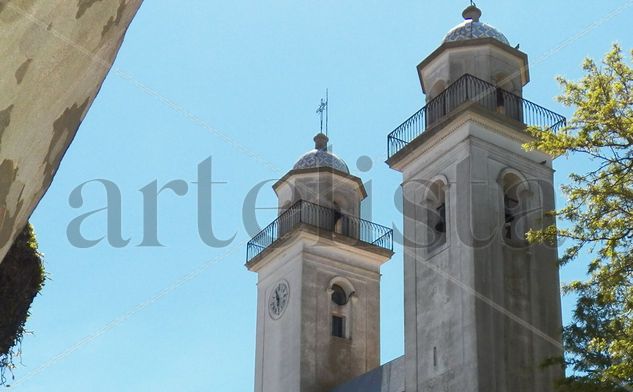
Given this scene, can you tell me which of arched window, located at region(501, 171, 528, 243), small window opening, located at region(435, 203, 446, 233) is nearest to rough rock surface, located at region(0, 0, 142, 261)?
arched window, located at region(501, 171, 528, 243)

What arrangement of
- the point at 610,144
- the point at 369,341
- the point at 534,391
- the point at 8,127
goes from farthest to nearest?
1. the point at 369,341
2. the point at 534,391
3. the point at 610,144
4. the point at 8,127

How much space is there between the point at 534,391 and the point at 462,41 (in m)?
8.70

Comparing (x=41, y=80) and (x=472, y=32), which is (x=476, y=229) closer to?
(x=472, y=32)

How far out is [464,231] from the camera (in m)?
22.0

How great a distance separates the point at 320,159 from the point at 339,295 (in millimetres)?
4741

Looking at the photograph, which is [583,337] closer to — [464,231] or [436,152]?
[464,231]

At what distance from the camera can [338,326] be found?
29.9 m

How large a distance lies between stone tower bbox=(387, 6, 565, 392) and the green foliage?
12899 mm

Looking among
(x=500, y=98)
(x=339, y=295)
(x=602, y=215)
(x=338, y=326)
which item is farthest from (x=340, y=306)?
(x=602, y=215)

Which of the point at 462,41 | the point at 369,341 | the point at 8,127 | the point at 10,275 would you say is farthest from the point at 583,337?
the point at 369,341

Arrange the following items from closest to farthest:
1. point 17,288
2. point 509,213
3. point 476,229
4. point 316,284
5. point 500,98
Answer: point 17,288
point 476,229
point 509,213
point 500,98
point 316,284

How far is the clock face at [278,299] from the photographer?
29953 mm

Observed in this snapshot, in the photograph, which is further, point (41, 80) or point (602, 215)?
point (602, 215)

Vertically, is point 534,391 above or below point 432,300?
below
